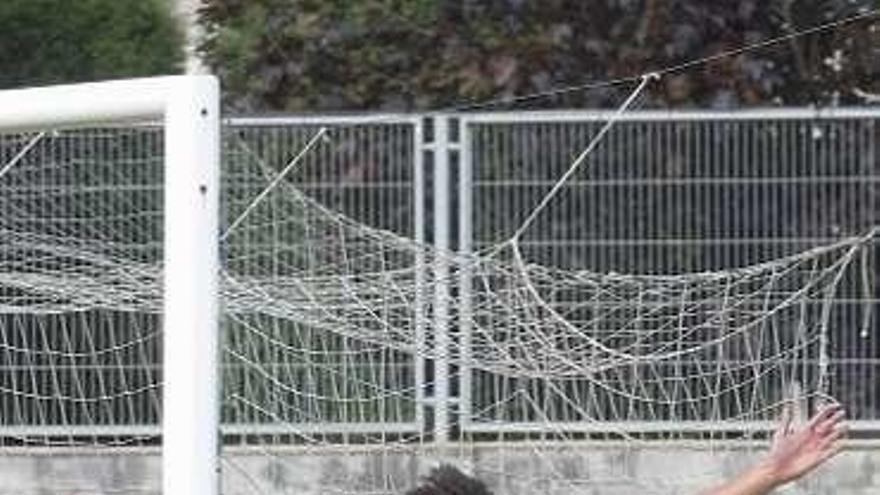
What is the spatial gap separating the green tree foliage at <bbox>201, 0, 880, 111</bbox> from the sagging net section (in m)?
1.38

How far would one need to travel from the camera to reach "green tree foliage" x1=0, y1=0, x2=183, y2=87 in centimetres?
1322

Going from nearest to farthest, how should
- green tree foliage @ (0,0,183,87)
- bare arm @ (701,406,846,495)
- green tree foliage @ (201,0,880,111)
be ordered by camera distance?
bare arm @ (701,406,846,495) < green tree foliage @ (201,0,880,111) < green tree foliage @ (0,0,183,87)

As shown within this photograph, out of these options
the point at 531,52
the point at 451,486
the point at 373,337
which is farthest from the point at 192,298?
the point at 531,52

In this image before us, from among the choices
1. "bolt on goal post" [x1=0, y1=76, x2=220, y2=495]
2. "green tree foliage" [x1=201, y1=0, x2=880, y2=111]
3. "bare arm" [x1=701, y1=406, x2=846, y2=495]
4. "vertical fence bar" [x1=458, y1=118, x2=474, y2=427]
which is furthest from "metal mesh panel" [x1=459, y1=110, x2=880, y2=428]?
"bolt on goal post" [x1=0, y1=76, x2=220, y2=495]

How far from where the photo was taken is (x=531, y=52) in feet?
38.5

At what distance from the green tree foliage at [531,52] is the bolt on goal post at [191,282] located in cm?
613

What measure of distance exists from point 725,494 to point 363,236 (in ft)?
16.8

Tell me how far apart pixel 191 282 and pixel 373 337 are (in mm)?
4703

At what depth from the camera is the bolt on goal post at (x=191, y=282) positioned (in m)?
5.26

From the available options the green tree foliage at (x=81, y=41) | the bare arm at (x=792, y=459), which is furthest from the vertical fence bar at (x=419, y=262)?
the bare arm at (x=792, y=459)

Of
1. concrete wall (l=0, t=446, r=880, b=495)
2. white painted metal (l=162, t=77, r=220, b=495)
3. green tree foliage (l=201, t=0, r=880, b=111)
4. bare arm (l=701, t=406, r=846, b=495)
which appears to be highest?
green tree foliage (l=201, t=0, r=880, b=111)

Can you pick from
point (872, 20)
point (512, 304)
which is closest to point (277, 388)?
point (512, 304)

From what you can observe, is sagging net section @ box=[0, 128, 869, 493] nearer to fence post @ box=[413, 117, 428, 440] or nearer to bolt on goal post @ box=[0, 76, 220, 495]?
fence post @ box=[413, 117, 428, 440]

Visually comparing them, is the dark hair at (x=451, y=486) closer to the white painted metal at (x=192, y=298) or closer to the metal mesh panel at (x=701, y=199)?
the white painted metal at (x=192, y=298)
